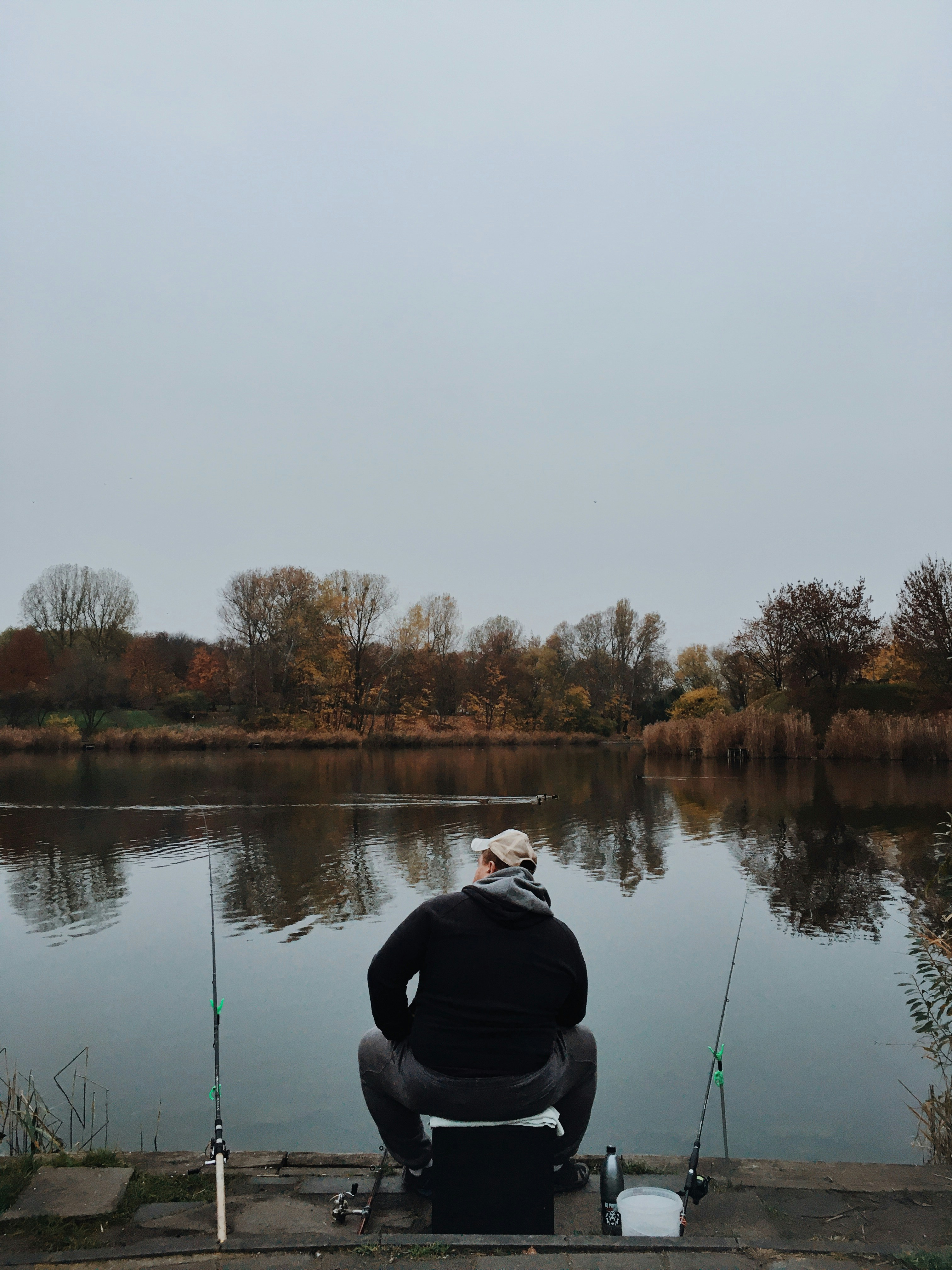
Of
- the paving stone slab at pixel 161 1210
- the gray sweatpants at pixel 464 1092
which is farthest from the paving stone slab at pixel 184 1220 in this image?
the gray sweatpants at pixel 464 1092

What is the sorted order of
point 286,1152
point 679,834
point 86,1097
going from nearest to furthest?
point 286,1152
point 86,1097
point 679,834

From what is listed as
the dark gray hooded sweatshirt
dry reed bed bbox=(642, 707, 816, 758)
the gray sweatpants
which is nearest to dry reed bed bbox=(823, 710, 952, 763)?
dry reed bed bbox=(642, 707, 816, 758)

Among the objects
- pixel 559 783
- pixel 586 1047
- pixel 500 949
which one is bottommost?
pixel 559 783

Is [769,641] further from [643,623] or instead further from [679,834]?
[679,834]

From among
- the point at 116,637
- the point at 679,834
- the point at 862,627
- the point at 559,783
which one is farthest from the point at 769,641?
the point at 116,637

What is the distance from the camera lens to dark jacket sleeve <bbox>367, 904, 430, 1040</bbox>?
2783 mm

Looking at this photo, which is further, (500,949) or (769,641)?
(769,641)

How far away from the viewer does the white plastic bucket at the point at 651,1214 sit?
2.82 meters

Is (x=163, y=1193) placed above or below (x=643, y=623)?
below

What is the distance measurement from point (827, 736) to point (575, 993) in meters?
29.3

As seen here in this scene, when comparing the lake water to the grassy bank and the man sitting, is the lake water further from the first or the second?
the grassy bank

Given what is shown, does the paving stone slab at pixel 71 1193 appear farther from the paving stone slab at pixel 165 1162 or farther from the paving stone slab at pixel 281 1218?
the paving stone slab at pixel 281 1218

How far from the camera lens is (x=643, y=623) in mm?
59906

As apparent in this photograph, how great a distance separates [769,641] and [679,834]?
26.2 m
